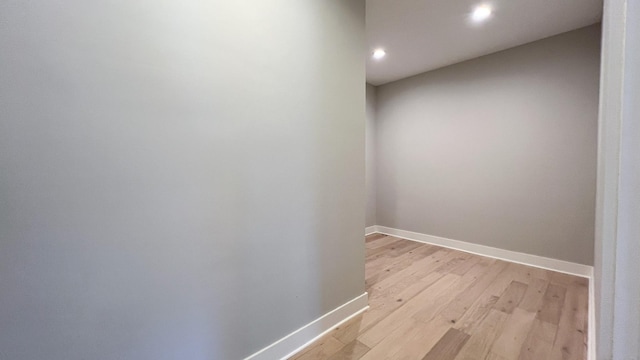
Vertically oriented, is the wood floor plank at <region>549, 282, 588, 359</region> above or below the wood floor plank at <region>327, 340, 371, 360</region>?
below

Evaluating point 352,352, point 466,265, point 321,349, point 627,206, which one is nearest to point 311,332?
point 321,349

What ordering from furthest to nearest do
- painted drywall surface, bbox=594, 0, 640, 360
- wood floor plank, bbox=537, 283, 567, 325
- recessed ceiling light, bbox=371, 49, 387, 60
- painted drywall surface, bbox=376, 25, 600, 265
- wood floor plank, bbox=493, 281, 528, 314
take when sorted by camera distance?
1. recessed ceiling light, bbox=371, 49, 387, 60
2. painted drywall surface, bbox=376, 25, 600, 265
3. wood floor plank, bbox=493, 281, 528, 314
4. wood floor plank, bbox=537, 283, 567, 325
5. painted drywall surface, bbox=594, 0, 640, 360

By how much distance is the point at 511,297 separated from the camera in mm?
2023

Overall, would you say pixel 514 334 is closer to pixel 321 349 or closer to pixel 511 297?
pixel 511 297

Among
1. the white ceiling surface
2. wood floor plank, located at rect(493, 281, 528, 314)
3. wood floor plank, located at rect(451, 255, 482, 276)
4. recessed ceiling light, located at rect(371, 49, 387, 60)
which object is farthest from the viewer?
recessed ceiling light, located at rect(371, 49, 387, 60)

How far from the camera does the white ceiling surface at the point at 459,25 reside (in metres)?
1.99

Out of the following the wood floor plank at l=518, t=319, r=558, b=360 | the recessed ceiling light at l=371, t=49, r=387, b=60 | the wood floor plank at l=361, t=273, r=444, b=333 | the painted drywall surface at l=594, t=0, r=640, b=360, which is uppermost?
the recessed ceiling light at l=371, t=49, r=387, b=60

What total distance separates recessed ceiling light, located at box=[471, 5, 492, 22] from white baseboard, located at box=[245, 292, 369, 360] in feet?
8.11

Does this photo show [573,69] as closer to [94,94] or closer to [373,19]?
[373,19]

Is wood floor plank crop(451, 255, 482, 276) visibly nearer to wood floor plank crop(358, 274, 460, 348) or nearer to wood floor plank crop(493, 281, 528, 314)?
wood floor plank crop(358, 274, 460, 348)

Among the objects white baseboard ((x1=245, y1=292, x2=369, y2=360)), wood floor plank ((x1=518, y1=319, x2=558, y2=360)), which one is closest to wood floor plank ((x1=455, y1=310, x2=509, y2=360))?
wood floor plank ((x1=518, y1=319, x2=558, y2=360))

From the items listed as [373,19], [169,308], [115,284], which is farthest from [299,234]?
[373,19]

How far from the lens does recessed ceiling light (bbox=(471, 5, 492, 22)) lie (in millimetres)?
2023

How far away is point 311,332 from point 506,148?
2.73 meters
